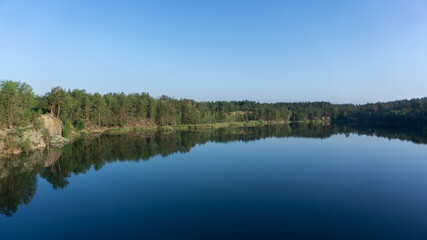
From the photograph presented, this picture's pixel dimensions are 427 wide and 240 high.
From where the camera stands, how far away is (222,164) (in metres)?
29.2

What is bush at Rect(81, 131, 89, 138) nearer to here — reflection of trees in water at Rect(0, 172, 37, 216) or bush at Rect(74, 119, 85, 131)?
bush at Rect(74, 119, 85, 131)

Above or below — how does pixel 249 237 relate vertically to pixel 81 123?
below

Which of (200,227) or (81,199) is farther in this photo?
(81,199)

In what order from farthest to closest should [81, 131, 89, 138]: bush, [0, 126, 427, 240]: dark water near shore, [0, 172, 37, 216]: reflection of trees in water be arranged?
1. [81, 131, 89, 138]: bush
2. [0, 172, 37, 216]: reflection of trees in water
3. [0, 126, 427, 240]: dark water near shore

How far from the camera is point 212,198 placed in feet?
57.1

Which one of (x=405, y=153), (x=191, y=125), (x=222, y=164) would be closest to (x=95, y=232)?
(x=222, y=164)

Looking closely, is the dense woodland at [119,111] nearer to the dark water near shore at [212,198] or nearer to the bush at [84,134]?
the bush at [84,134]

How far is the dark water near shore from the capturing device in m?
12.7

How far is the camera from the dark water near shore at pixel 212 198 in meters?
12.7

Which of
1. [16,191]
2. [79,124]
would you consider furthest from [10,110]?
[79,124]

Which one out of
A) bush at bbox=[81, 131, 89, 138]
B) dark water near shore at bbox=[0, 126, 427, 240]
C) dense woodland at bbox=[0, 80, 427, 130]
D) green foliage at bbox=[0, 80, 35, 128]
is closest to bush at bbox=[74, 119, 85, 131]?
dense woodland at bbox=[0, 80, 427, 130]

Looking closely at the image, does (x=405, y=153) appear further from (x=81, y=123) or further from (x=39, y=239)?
(x=81, y=123)

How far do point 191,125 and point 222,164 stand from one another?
197 feet

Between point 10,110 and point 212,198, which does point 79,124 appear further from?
point 212,198
